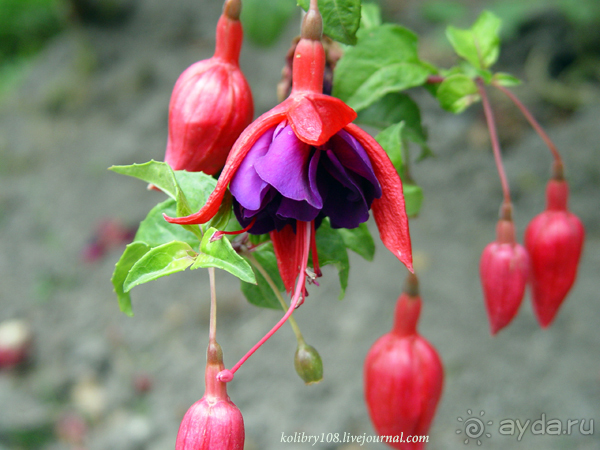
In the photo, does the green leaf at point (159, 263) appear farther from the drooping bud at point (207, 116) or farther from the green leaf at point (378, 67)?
the green leaf at point (378, 67)

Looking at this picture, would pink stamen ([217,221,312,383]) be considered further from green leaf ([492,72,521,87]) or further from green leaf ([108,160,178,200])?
green leaf ([492,72,521,87])

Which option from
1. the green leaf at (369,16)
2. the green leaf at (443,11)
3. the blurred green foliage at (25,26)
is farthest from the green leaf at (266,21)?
the blurred green foliage at (25,26)

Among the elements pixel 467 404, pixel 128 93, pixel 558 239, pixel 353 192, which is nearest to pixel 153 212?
pixel 353 192

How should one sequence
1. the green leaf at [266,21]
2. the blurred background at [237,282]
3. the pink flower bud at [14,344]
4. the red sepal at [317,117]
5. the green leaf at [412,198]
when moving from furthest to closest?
the pink flower bud at [14,344], the blurred background at [237,282], the green leaf at [266,21], the green leaf at [412,198], the red sepal at [317,117]

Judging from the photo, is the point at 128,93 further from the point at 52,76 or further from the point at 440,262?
the point at 440,262

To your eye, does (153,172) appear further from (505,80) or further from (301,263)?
(505,80)

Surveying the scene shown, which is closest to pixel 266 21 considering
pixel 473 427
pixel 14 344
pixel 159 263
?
pixel 159 263
